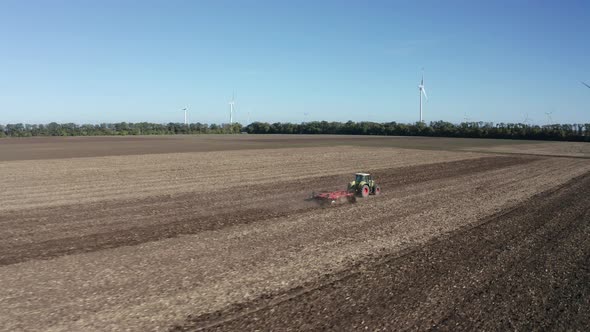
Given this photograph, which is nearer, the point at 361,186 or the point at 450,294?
the point at 450,294

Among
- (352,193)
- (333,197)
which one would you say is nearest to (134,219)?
(333,197)

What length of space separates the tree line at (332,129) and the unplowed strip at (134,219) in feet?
294

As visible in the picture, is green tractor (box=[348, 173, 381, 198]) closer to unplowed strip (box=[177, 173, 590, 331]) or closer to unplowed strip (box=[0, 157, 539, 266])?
unplowed strip (box=[0, 157, 539, 266])

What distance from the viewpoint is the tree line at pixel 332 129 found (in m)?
98.2

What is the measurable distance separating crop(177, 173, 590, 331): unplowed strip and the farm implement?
5.98 meters

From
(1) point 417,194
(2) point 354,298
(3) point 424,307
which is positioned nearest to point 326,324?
(2) point 354,298

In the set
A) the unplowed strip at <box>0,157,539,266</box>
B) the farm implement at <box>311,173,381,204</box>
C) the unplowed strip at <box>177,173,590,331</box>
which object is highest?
the farm implement at <box>311,173,381,204</box>

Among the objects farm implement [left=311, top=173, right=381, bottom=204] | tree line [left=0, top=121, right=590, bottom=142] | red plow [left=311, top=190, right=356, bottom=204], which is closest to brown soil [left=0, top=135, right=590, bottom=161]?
tree line [left=0, top=121, right=590, bottom=142]

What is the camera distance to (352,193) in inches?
731

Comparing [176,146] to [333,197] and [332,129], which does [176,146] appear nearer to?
[333,197]

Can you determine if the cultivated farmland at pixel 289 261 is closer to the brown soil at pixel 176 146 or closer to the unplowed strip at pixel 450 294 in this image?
the unplowed strip at pixel 450 294

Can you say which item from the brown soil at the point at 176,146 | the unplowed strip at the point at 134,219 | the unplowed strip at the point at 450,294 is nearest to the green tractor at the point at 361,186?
the unplowed strip at the point at 134,219

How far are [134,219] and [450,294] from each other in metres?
9.89

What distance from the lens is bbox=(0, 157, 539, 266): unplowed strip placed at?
11.3 metres
